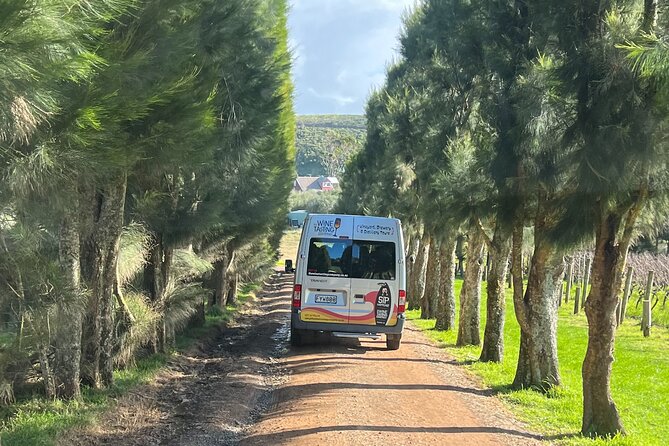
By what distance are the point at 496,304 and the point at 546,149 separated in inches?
230

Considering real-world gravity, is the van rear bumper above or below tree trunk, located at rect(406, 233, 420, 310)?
below

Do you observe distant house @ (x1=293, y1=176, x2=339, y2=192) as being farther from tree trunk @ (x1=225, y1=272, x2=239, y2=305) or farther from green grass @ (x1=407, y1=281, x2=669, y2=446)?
green grass @ (x1=407, y1=281, x2=669, y2=446)

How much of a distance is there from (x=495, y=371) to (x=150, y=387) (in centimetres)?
688

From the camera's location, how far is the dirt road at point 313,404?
845 centimetres

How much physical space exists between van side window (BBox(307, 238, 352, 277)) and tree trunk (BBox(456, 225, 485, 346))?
3.88 meters

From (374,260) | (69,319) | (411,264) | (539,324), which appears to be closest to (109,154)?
(69,319)

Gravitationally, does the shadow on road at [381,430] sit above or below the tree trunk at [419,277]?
below

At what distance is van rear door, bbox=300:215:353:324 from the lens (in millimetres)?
15281

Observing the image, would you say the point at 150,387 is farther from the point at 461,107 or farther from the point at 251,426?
the point at 461,107

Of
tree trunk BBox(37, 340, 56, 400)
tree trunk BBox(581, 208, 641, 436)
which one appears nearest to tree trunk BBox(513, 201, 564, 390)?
tree trunk BBox(581, 208, 641, 436)

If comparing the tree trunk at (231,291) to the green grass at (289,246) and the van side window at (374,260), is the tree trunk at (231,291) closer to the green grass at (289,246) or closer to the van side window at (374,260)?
the van side window at (374,260)

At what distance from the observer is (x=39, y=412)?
864 centimetres

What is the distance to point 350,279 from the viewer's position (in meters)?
15.3

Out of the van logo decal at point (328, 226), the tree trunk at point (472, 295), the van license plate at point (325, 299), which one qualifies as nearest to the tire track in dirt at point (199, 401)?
the van license plate at point (325, 299)
